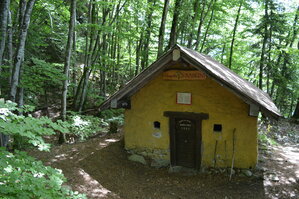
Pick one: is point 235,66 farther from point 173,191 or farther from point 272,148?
point 173,191

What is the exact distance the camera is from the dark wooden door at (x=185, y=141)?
7.46 m

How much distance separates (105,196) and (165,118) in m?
3.21

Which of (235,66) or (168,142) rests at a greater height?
(235,66)

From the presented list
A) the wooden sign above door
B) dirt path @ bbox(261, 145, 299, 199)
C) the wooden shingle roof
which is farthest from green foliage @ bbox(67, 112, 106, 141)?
dirt path @ bbox(261, 145, 299, 199)

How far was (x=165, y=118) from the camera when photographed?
7645mm

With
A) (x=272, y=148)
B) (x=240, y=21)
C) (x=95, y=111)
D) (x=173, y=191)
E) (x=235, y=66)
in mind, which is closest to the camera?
(x=173, y=191)

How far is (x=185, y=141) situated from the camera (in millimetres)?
7570

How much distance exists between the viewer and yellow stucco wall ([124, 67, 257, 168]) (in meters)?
6.78

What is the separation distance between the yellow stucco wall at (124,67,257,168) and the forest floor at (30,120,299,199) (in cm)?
60

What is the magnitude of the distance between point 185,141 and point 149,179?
176cm

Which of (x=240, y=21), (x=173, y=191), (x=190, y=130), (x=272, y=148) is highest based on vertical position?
(x=240, y=21)

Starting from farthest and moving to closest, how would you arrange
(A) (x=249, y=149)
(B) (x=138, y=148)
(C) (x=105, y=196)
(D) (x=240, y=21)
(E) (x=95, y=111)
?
(D) (x=240, y=21) → (E) (x=95, y=111) → (B) (x=138, y=148) → (A) (x=249, y=149) → (C) (x=105, y=196)

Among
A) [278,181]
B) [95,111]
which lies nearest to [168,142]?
[278,181]

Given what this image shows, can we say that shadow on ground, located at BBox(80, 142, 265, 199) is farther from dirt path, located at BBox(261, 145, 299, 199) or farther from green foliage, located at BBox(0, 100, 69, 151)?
green foliage, located at BBox(0, 100, 69, 151)
